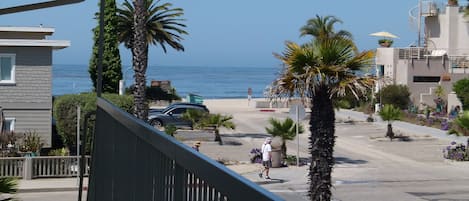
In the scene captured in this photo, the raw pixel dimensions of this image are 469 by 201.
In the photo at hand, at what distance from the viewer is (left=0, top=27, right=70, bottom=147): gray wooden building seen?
30266 mm

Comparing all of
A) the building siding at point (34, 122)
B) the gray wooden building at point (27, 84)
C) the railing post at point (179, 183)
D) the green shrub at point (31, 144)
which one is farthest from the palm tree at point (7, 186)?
the building siding at point (34, 122)

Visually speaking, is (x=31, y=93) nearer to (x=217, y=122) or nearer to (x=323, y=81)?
(x=217, y=122)

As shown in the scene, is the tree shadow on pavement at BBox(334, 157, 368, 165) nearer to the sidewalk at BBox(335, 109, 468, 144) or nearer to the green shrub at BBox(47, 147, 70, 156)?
the sidewalk at BBox(335, 109, 468, 144)

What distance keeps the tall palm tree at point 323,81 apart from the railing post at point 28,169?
38.1 ft

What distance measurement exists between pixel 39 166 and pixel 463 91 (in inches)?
1387

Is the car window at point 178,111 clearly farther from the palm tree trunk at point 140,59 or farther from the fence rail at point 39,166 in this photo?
the fence rail at point 39,166

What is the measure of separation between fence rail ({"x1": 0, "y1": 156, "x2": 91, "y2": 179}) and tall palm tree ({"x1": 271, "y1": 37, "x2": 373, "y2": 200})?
11317 mm

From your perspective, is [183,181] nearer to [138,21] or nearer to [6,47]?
[138,21]

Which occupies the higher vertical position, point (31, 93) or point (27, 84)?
point (27, 84)

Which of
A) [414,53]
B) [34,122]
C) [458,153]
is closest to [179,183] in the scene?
[34,122]

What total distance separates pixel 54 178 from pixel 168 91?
141 ft

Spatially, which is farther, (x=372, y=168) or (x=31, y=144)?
(x=372, y=168)

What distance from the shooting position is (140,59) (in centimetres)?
2973

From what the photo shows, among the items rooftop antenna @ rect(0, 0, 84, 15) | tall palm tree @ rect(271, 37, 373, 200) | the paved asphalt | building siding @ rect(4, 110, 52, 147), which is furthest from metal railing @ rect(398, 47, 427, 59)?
rooftop antenna @ rect(0, 0, 84, 15)
